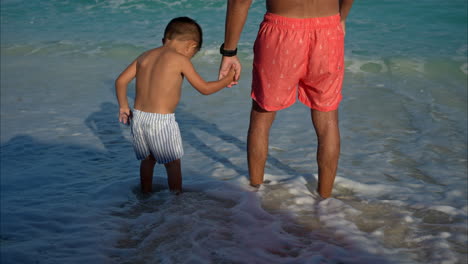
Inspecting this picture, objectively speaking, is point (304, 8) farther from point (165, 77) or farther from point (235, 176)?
point (235, 176)

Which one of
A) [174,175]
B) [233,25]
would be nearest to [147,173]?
[174,175]

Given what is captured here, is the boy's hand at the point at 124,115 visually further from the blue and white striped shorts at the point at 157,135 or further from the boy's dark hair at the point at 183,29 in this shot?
the boy's dark hair at the point at 183,29

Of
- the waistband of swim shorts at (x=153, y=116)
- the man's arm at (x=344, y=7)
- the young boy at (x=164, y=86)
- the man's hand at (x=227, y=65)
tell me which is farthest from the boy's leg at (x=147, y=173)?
the man's arm at (x=344, y=7)

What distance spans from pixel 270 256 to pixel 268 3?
1401mm

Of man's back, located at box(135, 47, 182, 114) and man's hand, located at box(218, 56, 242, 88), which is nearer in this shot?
man's hand, located at box(218, 56, 242, 88)

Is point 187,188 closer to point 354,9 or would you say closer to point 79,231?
point 79,231

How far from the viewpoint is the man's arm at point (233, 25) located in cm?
272

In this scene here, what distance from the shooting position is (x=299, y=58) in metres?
2.72

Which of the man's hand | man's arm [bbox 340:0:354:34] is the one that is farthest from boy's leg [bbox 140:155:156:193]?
man's arm [bbox 340:0:354:34]

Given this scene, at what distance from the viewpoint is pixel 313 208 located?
3041 mm

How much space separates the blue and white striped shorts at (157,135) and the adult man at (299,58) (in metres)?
0.49

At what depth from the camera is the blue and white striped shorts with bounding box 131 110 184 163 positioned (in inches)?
119

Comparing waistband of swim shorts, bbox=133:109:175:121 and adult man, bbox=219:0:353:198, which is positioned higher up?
adult man, bbox=219:0:353:198

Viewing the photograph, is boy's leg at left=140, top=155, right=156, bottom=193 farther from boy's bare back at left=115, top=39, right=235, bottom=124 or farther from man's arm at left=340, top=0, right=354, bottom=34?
man's arm at left=340, top=0, right=354, bottom=34
